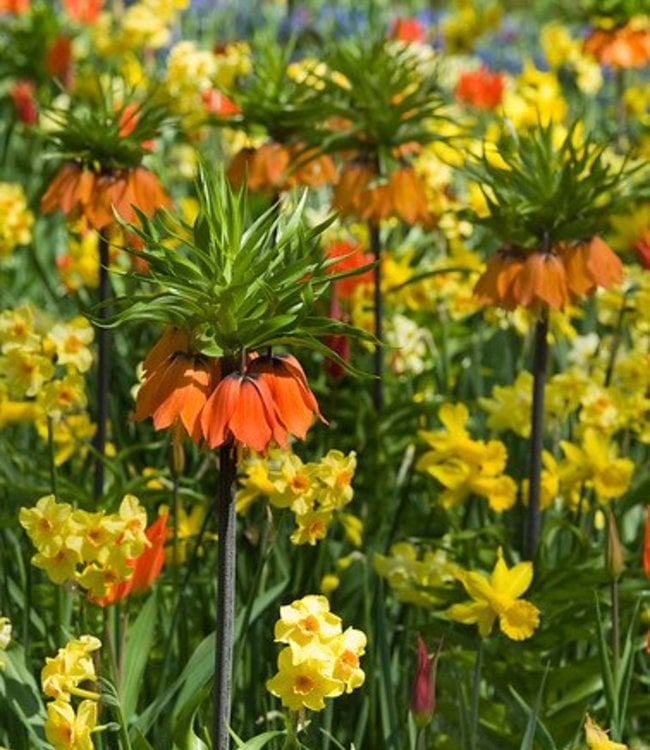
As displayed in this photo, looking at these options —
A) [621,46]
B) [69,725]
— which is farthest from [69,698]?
[621,46]

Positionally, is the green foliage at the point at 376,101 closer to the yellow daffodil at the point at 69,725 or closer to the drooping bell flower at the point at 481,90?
Answer: the yellow daffodil at the point at 69,725

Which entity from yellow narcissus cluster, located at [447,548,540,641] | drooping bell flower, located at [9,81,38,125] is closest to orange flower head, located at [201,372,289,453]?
yellow narcissus cluster, located at [447,548,540,641]

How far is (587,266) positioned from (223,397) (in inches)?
40.2

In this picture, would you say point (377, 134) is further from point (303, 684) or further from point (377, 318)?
point (303, 684)

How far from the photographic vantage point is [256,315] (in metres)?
1.98

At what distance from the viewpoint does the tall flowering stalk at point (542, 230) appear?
278 cm

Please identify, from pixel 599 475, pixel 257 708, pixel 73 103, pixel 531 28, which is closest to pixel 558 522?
pixel 599 475

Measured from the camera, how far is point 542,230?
2.85 m

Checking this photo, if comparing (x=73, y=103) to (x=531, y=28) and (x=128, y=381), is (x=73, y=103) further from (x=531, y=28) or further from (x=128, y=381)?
(x=531, y=28)

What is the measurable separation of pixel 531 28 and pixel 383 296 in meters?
7.86

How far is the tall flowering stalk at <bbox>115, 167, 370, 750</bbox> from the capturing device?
195 cm

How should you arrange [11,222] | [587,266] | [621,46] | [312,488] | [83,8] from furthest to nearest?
[83,8] → [621,46] → [11,222] → [587,266] → [312,488]

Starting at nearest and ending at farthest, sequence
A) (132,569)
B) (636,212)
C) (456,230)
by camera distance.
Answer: (132,569), (456,230), (636,212)

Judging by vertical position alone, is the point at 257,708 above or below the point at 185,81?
below
